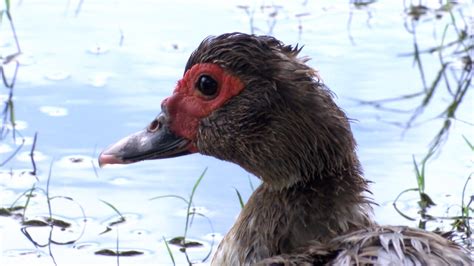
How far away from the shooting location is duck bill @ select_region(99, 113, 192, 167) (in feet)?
19.6

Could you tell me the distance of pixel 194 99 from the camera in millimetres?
5832

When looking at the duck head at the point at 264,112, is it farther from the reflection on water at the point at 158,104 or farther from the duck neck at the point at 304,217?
the reflection on water at the point at 158,104

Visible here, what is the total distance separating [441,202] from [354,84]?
1.44 meters

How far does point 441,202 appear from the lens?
7.43 m

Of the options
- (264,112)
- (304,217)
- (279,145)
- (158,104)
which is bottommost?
(158,104)

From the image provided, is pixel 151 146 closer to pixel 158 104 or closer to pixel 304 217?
pixel 304 217

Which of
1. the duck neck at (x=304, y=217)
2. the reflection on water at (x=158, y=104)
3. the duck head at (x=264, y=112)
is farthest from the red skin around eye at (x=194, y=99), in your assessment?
the reflection on water at (x=158, y=104)

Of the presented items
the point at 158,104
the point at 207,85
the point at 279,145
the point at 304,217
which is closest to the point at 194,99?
the point at 207,85

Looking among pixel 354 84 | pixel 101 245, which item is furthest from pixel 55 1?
pixel 101 245

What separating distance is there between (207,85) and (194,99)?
0.10m

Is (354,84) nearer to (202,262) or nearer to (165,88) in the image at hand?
(165,88)

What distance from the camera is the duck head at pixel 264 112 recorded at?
5.54 metres

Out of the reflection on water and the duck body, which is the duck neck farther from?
the reflection on water

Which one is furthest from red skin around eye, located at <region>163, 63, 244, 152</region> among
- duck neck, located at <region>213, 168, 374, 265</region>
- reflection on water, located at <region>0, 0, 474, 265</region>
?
reflection on water, located at <region>0, 0, 474, 265</region>
